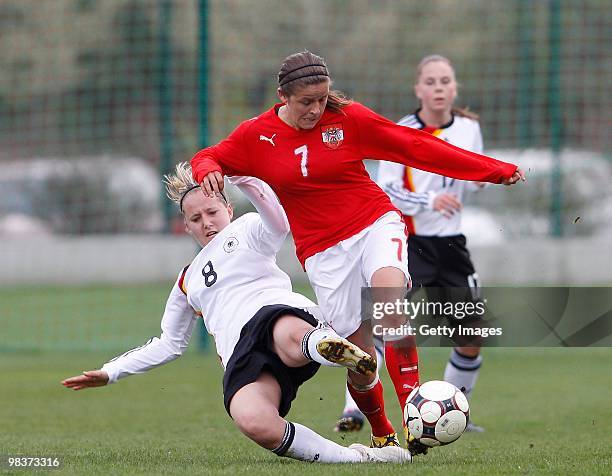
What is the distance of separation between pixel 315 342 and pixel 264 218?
1.01 meters

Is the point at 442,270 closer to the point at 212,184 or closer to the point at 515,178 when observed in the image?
the point at 515,178

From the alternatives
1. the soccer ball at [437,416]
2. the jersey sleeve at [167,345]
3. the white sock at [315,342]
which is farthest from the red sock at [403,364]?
the jersey sleeve at [167,345]

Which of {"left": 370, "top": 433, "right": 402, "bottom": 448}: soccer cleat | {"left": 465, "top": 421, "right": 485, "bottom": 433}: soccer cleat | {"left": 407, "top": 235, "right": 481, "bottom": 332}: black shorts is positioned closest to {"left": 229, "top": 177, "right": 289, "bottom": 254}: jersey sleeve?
{"left": 370, "top": 433, "right": 402, "bottom": 448}: soccer cleat

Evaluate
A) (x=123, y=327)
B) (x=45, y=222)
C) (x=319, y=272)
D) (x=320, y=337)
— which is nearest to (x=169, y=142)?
(x=123, y=327)

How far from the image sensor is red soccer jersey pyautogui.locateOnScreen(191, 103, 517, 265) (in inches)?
220

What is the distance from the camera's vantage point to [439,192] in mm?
7250

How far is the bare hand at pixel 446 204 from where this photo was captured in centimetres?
671

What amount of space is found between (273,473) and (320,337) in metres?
0.61

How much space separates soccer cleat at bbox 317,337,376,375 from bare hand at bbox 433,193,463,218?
7.00ft

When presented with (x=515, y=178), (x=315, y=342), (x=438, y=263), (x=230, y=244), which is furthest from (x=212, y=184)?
(x=438, y=263)

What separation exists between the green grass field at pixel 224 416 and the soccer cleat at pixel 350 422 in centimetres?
9

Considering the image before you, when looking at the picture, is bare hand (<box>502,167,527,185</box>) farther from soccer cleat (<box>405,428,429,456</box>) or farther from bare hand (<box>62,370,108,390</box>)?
bare hand (<box>62,370,108,390</box>)

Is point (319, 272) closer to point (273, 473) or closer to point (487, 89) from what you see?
point (273, 473)

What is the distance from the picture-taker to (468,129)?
728 cm
